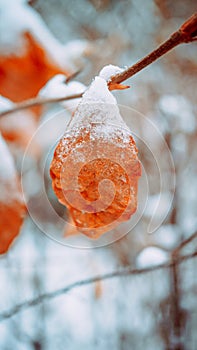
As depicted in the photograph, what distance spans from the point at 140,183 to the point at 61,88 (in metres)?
0.55

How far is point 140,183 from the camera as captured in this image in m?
0.88

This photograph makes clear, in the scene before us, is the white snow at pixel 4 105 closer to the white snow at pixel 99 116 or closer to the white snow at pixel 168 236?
the white snow at pixel 99 116

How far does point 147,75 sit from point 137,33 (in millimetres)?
125

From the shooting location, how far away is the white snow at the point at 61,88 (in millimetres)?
335

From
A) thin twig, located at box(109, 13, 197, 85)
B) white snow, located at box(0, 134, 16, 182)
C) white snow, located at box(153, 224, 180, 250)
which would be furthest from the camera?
white snow, located at box(153, 224, 180, 250)

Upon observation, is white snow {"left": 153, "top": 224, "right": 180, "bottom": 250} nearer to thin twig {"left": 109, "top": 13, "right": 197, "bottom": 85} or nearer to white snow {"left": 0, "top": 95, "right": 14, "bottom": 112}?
white snow {"left": 0, "top": 95, "right": 14, "bottom": 112}

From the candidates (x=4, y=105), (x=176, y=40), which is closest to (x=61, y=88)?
(x=4, y=105)

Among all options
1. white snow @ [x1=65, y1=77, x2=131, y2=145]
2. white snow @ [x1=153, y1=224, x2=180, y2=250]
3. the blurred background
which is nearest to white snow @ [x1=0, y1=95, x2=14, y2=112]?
the blurred background

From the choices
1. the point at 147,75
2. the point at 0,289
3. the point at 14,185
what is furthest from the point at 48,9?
the point at 0,289

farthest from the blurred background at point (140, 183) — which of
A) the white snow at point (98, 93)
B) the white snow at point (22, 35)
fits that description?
the white snow at point (98, 93)

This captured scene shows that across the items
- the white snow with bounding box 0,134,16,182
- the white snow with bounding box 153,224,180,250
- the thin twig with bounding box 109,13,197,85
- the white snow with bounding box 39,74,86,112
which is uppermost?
the white snow with bounding box 39,74,86,112

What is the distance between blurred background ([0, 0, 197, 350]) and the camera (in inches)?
16.0

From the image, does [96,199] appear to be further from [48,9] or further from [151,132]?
[151,132]

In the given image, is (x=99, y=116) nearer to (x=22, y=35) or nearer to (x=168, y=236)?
(x=22, y=35)
